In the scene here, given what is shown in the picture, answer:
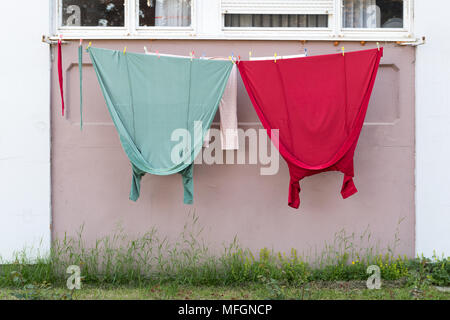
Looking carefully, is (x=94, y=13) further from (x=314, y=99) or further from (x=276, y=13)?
(x=314, y=99)

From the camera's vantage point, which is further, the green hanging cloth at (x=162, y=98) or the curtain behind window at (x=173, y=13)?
the curtain behind window at (x=173, y=13)

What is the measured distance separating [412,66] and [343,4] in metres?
1.08

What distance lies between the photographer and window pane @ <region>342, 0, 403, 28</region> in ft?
16.7

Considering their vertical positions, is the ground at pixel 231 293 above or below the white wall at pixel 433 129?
below

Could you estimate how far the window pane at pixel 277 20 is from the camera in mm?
5051

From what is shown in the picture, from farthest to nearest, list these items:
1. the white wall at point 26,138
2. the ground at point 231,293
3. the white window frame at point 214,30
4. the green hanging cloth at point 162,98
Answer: the white window frame at point 214,30 < the white wall at point 26,138 < the green hanging cloth at point 162,98 < the ground at point 231,293

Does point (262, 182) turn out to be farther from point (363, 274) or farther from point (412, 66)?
point (412, 66)

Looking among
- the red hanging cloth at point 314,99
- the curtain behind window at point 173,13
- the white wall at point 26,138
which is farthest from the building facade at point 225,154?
the red hanging cloth at point 314,99

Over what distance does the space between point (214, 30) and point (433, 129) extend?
2.69 m

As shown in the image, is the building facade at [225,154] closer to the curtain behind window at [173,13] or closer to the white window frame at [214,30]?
the white window frame at [214,30]

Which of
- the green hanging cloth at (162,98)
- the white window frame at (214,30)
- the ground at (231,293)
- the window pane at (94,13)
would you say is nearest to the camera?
the ground at (231,293)

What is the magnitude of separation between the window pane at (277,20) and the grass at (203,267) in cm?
231

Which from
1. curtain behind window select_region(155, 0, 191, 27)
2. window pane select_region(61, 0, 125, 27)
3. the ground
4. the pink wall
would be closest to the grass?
the ground

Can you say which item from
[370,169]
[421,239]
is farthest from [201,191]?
[421,239]
